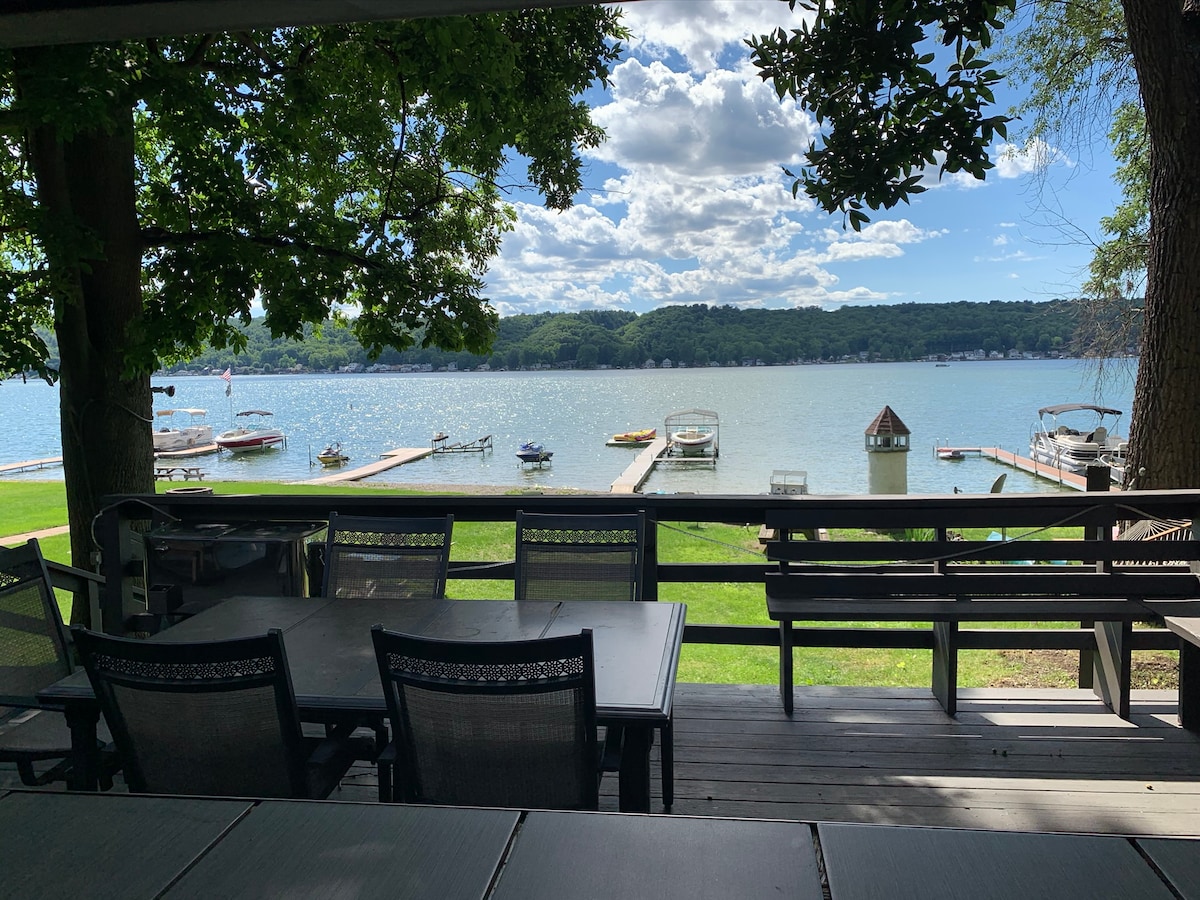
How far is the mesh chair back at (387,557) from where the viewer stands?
3.43 m

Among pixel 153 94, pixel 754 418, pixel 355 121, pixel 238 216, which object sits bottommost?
pixel 754 418

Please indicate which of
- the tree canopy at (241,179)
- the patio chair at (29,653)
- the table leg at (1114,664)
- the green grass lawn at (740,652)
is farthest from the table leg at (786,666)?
the tree canopy at (241,179)

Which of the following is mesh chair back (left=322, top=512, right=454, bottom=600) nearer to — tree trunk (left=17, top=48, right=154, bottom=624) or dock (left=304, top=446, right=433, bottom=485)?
tree trunk (left=17, top=48, right=154, bottom=624)

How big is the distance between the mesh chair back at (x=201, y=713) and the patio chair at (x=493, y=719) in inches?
A: 10.5

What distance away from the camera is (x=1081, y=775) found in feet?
9.99

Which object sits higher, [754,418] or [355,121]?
[355,121]

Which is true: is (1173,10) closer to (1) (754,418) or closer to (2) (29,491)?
(2) (29,491)

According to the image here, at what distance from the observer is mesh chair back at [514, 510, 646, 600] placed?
336 centimetres

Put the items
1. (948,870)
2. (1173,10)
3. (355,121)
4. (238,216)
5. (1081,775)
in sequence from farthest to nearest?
(355,121), (238,216), (1173,10), (1081,775), (948,870)

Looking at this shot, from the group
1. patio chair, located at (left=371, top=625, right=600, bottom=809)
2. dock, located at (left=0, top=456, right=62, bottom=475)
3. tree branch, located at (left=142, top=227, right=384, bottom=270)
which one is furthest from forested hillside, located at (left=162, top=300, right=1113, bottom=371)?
patio chair, located at (left=371, top=625, right=600, bottom=809)

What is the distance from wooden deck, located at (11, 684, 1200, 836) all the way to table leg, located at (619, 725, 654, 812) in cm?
54

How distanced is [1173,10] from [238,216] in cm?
637

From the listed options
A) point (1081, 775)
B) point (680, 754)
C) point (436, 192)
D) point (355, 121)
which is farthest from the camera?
point (436, 192)

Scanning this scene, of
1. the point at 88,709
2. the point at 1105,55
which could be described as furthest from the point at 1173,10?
the point at 88,709
